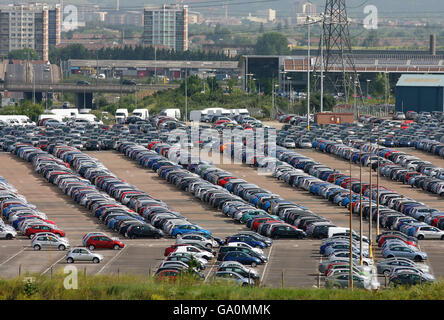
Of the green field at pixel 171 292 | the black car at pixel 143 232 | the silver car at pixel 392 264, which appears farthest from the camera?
the black car at pixel 143 232

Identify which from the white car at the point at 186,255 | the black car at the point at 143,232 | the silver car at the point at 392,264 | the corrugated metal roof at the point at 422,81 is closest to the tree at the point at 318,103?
the corrugated metal roof at the point at 422,81

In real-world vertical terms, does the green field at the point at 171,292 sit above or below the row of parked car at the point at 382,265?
above

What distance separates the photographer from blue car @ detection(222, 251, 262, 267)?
42.3 metres

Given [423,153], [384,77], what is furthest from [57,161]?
[384,77]

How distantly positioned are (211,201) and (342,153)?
72.0ft

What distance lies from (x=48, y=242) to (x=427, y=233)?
16774 mm

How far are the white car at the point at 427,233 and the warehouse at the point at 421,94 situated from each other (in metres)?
68.8

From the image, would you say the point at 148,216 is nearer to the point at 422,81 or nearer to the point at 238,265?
the point at 238,265

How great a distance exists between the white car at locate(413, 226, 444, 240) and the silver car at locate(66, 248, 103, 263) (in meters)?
15.0

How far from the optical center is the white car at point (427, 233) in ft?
163

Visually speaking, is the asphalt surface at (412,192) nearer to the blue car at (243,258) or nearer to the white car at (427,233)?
the white car at (427,233)

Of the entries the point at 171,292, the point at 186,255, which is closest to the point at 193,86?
the point at 186,255

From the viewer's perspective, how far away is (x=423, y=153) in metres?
79.9
